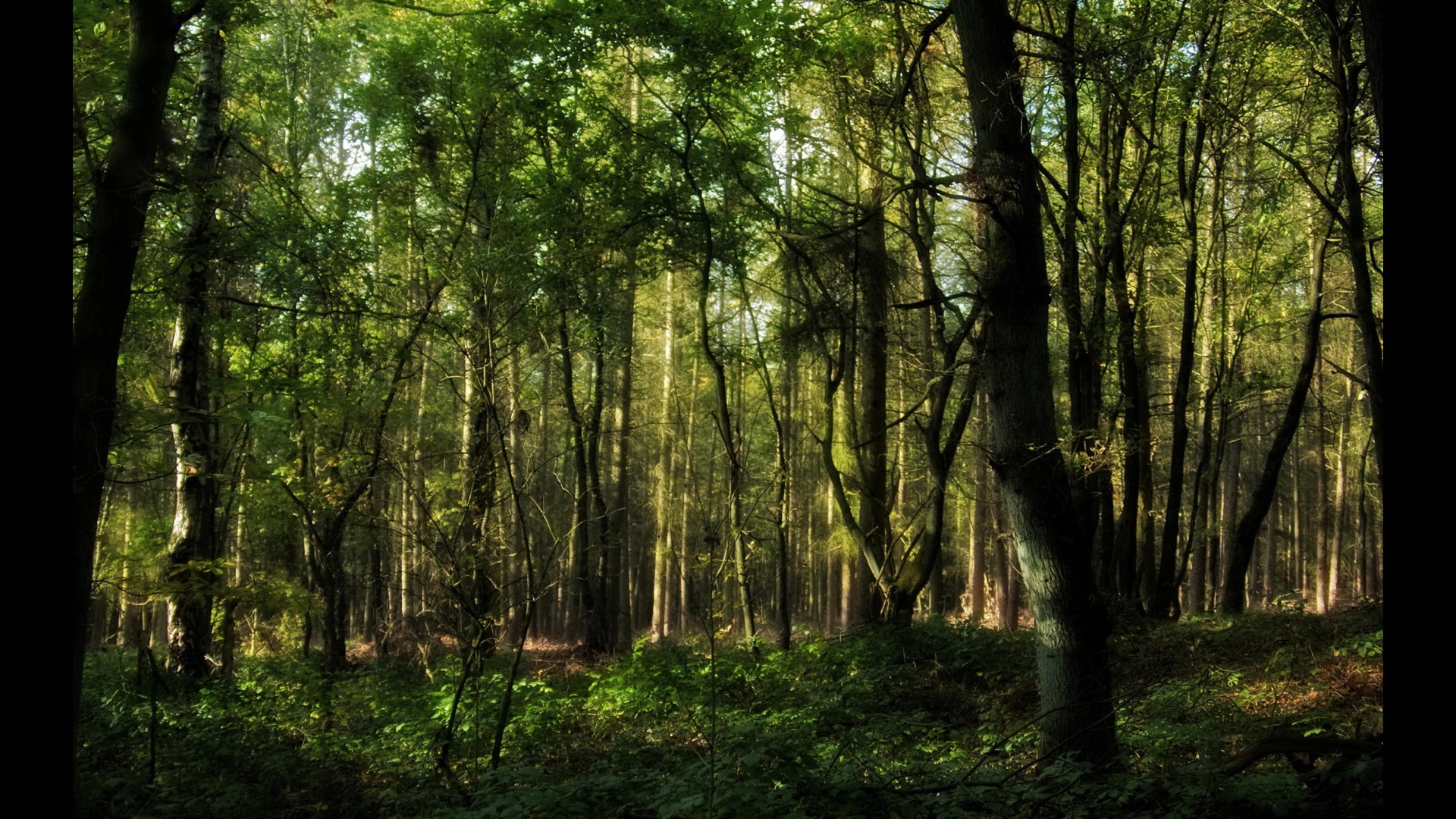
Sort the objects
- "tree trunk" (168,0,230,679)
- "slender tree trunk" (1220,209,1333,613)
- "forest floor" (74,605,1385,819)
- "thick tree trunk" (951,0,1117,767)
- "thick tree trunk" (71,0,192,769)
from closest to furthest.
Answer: "forest floor" (74,605,1385,819)
"thick tree trunk" (71,0,192,769)
"thick tree trunk" (951,0,1117,767)
"tree trunk" (168,0,230,679)
"slender tree trunk" (1220,209,1333,613)

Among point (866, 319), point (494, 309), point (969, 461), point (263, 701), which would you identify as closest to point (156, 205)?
point (494, 309)

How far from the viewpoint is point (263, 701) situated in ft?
31.1

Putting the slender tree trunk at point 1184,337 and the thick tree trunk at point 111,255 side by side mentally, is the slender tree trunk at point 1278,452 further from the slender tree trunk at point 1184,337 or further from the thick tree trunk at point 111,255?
the thick tree trunk at point 111,255

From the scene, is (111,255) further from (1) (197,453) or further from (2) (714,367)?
(2) (714,367)

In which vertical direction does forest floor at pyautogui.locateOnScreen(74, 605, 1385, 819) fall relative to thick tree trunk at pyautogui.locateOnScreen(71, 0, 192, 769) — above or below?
below

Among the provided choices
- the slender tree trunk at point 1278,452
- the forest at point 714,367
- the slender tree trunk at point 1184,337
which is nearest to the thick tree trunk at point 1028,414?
the forest at point 714,367

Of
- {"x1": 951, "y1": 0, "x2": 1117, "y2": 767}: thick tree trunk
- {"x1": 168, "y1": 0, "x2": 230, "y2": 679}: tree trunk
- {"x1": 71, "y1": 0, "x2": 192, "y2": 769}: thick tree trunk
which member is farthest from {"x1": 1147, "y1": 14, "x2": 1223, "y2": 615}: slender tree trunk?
{"x1": 168, "y1": 0, "x2": 230, "y2": 679}: tree trunk

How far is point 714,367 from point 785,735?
6782mm

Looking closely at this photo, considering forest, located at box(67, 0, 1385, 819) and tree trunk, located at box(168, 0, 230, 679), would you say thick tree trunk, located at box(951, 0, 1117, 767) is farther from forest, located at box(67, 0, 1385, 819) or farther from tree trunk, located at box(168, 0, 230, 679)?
tree trunk, located at box(168, 0, 230, 679)

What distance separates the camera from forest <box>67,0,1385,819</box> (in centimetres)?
546

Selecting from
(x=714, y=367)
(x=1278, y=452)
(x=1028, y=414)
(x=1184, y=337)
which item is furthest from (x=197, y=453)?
(x=1278, y=452)

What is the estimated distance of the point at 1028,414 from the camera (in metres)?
5.58

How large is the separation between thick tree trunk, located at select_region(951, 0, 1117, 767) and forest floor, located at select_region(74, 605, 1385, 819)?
370mm

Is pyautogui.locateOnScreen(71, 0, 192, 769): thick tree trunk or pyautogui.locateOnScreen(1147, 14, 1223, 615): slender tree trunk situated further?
pyautogui.locateOnScreen(1147, 14, 1223, 615): slender tree trunk
